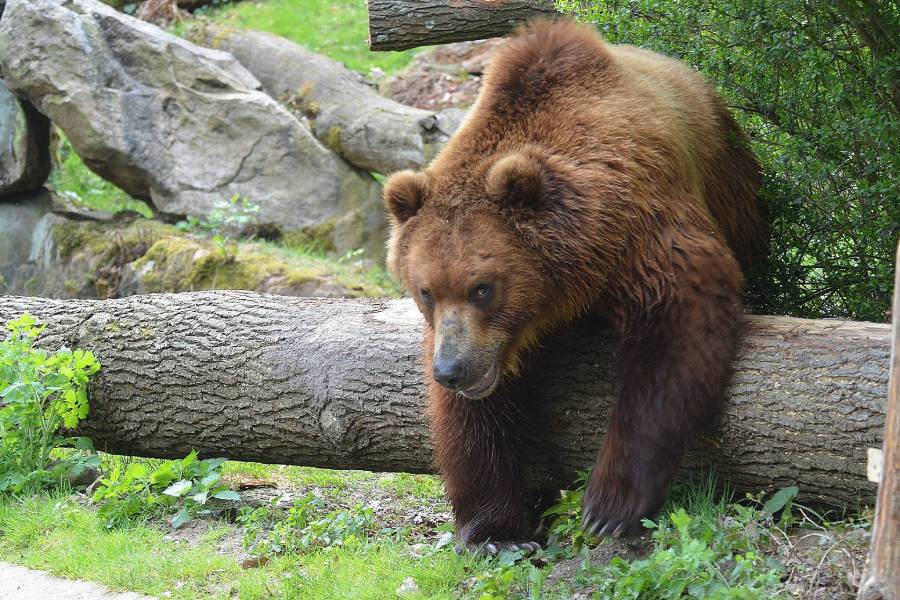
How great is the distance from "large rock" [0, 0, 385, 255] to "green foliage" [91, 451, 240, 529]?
6522 millimetres

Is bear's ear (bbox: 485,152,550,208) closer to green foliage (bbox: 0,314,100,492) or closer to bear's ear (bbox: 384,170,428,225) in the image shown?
bear's ear (bbox: 384,170,428,225)

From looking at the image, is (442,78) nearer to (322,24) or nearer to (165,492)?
(322,24)

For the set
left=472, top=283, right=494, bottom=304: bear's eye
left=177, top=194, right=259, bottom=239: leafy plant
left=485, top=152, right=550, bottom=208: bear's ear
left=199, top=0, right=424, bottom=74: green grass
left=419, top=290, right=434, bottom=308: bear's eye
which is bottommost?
left=177, top=194, right=259, bottom=239: leafy plant

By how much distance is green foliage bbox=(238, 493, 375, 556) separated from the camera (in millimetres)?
5699

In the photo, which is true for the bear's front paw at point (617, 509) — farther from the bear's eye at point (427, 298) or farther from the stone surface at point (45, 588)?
the stone surface at point (45, 588)

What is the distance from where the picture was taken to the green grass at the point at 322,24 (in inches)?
743

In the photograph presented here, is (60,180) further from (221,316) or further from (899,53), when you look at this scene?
(899,53)

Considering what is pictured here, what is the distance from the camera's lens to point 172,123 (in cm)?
1281

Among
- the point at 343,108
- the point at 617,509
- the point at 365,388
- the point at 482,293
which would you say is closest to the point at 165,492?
the point at 365,388

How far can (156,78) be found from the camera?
1279cm

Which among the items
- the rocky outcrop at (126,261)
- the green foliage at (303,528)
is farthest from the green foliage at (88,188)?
the green foliage at (303,528)

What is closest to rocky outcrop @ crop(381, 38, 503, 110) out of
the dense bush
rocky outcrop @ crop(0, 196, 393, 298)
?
rocky outcrop @ crop(0, 196, 393, 298)

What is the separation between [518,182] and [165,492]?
3069 mm

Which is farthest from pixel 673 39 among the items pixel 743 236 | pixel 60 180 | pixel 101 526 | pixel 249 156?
pixel 60 180
